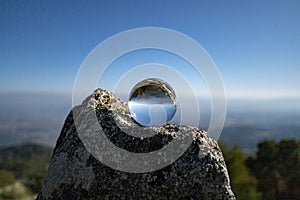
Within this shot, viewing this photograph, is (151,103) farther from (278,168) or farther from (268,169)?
(268,169)

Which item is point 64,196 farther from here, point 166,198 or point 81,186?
point 166,198

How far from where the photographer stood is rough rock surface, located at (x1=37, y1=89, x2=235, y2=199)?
4973mm

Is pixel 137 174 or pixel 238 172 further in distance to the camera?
pixel 238 172

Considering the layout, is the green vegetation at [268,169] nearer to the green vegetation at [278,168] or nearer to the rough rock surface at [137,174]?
the green vegetation at [278,168]

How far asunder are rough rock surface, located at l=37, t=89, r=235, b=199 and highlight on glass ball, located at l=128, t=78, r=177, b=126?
7.2 inches

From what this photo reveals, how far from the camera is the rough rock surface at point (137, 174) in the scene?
4.97 meters

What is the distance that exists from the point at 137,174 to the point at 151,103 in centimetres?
126

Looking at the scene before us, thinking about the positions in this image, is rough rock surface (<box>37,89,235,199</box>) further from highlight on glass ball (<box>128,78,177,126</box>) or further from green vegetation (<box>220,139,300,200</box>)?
green vegetation (<box>220,139,300,200</box>)

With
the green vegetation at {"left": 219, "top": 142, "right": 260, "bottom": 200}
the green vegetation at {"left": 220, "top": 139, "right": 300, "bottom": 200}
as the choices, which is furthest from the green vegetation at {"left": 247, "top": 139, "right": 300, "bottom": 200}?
the green vegetation at {"left": 219, "top": 142, "right": 260, "bottom": 200}

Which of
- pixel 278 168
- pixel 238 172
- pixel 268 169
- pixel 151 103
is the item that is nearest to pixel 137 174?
pixel 151 103

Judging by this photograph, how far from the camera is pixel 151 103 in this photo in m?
5.72

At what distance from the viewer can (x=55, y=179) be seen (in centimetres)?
557

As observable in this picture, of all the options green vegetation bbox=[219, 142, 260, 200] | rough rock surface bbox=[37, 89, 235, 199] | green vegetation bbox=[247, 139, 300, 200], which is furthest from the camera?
green vegetation bbox=[247, 139, 300, 200]

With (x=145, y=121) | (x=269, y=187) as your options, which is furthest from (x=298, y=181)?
(x=145, y=121)
